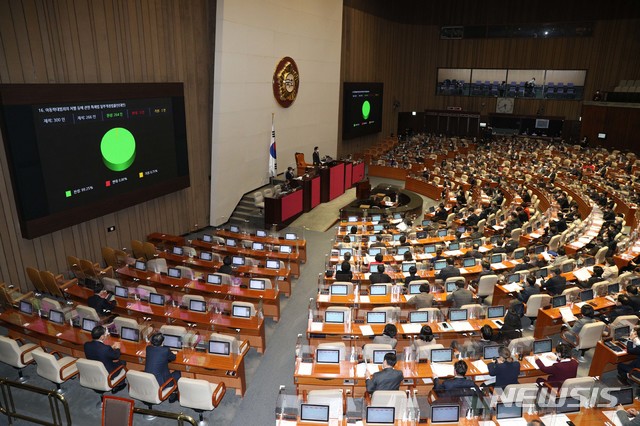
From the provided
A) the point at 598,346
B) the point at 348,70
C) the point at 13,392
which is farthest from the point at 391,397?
the point at 348,70

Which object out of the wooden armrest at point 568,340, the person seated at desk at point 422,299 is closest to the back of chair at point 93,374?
the person seated at desk at point 422,299

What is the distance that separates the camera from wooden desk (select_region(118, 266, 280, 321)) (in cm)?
1105

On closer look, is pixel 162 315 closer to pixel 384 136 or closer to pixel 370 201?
pixel 370 201

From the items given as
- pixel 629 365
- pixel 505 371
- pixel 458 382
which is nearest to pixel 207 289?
pixel 458 382

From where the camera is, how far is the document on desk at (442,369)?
7.92 m

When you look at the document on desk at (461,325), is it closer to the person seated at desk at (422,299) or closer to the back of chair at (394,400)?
the person seated at desk at (422,299)

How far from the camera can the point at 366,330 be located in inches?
361

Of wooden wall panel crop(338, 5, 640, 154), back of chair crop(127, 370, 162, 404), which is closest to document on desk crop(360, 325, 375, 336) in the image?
back of chair crop(127, 370, 162, 404)

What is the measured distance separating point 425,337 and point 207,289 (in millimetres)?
5652

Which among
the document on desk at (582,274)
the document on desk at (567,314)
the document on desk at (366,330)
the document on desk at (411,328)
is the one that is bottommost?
the document on desk at (567,314)

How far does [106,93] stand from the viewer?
527 inches

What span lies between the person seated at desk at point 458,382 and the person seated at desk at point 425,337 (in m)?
0.81

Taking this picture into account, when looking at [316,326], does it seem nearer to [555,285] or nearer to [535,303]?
[535,303]

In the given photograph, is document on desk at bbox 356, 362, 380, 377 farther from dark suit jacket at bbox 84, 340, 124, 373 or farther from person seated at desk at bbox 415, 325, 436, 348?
dark suit jacket at bbox 84, 340, 124, 373
